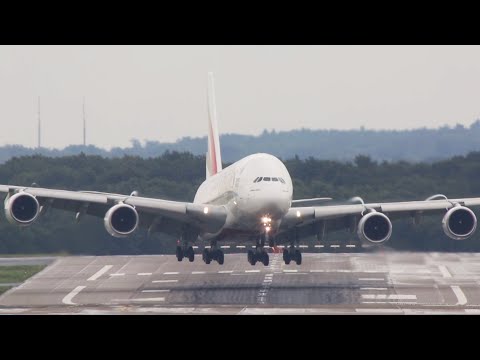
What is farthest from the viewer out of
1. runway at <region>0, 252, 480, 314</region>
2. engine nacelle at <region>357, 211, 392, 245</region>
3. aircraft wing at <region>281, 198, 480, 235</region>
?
engine nacelle at <region>357, 211, 392, 245</region>

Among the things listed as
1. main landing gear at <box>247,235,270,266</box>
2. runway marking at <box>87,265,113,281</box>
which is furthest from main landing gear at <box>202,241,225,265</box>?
runway marking at <box>87,265,113,281</box>

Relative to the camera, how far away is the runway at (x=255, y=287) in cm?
4512

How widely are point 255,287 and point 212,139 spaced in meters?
16.9

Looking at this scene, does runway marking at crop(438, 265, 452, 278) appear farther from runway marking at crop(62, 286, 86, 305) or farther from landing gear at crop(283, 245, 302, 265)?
runway marking at crop(62, 286, 86, 305)

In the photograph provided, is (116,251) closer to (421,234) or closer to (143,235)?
(143,235)

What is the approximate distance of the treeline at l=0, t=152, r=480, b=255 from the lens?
55938 mm

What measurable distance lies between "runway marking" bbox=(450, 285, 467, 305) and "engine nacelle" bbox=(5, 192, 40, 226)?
2109 centimetres

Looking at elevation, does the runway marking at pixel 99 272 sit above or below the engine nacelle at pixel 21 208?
below

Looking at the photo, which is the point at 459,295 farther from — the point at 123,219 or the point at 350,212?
the point at 123,219

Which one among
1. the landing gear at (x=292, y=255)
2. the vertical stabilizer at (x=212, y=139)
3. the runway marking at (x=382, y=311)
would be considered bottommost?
the runway marking at (x=382, y=311)

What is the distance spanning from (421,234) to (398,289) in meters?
4.98

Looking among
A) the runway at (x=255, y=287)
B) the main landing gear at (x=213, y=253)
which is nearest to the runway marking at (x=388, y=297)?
the runway at (x=255, y=287)

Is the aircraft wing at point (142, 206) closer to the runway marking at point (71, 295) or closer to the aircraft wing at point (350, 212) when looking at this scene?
the aircraft wing at point (350, 212)

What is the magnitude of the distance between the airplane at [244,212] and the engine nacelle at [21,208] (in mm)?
49
